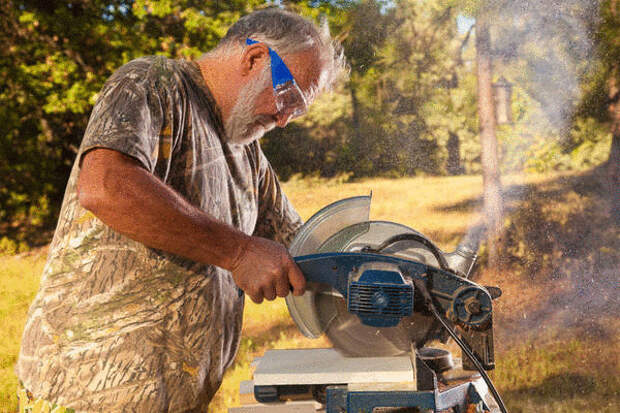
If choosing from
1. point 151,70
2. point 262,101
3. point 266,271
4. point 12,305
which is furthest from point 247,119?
point 12,305

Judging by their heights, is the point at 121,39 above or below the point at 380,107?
above

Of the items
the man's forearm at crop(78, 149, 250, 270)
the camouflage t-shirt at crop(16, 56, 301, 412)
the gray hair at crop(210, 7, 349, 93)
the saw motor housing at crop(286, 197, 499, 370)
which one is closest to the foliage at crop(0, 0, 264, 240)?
the gray hair at crop(210, 7, 349, 93)

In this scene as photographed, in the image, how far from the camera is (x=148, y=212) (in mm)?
1280

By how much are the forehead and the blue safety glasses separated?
14mm

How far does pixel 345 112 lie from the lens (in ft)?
19.2

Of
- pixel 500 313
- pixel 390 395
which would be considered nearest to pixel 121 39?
pixel 500 313

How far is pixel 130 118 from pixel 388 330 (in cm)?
78

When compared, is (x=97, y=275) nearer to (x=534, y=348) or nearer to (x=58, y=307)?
(x=58, y=307)

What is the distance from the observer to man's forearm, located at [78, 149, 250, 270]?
127 centimetres

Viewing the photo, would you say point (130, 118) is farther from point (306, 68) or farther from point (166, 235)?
point (306, 68)

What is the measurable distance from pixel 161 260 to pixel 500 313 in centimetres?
416

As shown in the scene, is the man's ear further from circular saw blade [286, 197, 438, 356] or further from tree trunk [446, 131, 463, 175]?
tree trunk [446, 131, 463, 175]

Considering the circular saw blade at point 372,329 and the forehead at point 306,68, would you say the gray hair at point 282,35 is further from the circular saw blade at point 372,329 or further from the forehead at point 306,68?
the circular saw blade at point 372,329

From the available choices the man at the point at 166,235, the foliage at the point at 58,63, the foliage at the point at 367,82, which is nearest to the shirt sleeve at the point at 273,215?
the man at the point at 166,235
